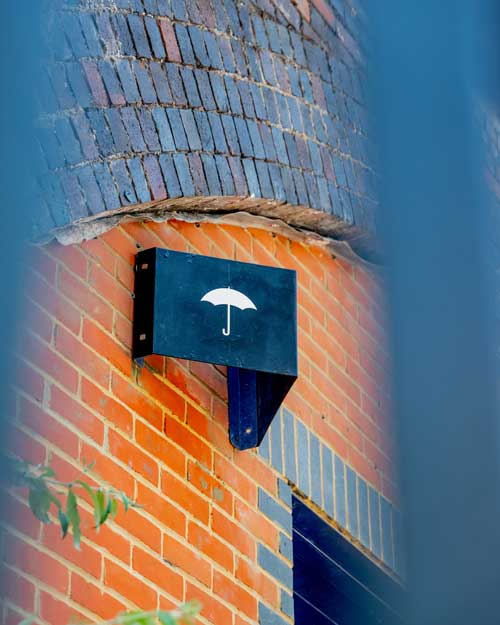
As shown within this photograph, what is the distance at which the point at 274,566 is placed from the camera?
3.25 m

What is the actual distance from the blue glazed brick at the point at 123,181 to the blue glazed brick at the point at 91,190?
0.27ft

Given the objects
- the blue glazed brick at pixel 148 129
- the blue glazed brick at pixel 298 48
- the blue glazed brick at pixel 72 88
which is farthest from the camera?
the blue glazed brick at pixel 298 48

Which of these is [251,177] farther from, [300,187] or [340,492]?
[340,492]

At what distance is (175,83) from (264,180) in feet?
1.37

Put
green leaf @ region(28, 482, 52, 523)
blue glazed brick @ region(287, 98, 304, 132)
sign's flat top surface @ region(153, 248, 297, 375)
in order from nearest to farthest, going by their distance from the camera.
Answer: green leaf @ region(28, 482, 52, 523) < sign's flat top surface @ region(153, 248, 297, 375) < blue glazed brick @ region(287, 98, 304, 132)

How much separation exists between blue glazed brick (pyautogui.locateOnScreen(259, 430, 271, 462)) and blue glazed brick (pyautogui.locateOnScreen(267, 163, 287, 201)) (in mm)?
709

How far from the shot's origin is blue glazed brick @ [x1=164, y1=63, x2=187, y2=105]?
3.15 m

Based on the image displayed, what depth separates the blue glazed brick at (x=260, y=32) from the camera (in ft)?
11.7

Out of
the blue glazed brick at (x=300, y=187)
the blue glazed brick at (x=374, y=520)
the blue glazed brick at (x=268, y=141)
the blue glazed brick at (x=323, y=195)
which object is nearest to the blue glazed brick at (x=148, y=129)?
the blue glazed brick at (x=268, y=141)

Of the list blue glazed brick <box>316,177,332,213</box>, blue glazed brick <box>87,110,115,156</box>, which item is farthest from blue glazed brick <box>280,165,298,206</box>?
blue glazed brick <box>87,110,115,156</box>

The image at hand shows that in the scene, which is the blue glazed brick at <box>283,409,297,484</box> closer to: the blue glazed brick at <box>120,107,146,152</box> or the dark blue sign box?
the dark blue sign box

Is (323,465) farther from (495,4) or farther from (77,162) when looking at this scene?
(495,4)

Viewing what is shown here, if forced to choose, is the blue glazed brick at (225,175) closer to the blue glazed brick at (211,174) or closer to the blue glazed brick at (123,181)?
the blue glazed brick at (211,174)

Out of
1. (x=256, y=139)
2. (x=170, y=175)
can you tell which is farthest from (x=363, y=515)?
(x=170, y=175)
